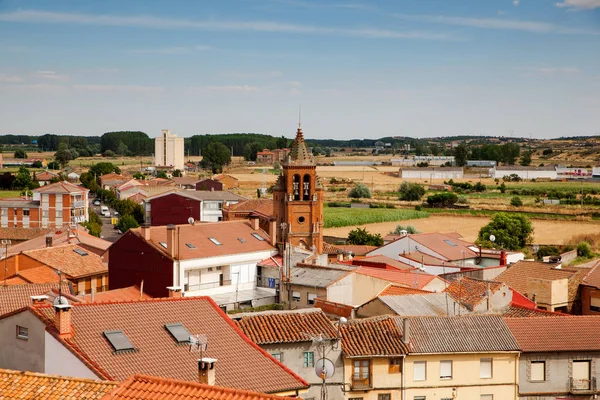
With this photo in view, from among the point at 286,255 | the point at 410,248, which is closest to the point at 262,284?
the point at 286,255

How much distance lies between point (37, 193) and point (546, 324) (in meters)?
60.1

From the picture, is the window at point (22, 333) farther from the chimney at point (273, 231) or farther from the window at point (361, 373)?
the chimney at point (273, 231)

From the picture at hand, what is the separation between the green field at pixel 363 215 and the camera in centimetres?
8125

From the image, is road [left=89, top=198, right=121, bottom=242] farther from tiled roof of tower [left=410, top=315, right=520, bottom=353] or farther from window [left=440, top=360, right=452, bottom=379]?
window [left=440, top=360, right=452, bottom=379]

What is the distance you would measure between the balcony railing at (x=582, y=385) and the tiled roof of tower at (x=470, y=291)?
441 centimetres

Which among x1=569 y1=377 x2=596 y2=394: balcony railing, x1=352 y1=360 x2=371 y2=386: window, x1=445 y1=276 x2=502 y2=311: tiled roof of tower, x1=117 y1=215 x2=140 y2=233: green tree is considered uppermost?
x1=445 y1=276 x2=502 y2=311: tiled roof of tower

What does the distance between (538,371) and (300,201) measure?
1943cm

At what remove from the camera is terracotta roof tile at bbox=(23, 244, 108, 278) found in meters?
39.8

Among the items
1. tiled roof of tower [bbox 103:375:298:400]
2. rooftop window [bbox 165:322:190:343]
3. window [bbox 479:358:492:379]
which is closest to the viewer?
tiled roof of tower [bbox 103:375:298:400]

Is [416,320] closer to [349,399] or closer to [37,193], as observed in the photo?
[349,399]

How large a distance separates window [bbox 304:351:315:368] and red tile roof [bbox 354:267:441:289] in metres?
9.67

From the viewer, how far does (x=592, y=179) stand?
474ft

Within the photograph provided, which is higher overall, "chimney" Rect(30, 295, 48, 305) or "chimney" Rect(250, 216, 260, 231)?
"chimney" Rect(30, 295, 48, 305)

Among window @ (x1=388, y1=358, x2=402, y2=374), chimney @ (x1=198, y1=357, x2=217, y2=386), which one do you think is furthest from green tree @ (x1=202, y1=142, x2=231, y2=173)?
chimney @ (x1=198, y1=357, x2=217, y2=386)
